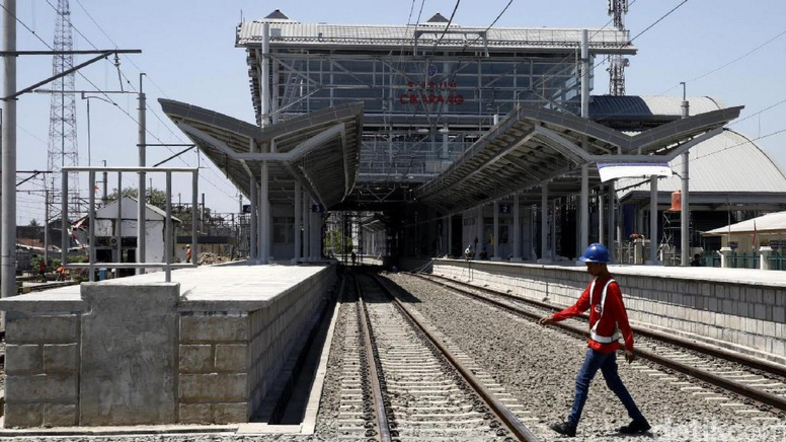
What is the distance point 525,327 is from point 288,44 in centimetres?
4564

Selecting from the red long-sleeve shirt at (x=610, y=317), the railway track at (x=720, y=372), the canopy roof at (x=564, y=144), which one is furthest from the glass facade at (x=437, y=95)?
the red long-sleeve shirt at (x=610, y=317)

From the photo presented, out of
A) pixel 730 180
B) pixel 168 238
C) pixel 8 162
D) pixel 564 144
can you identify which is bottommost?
pixel 168 238

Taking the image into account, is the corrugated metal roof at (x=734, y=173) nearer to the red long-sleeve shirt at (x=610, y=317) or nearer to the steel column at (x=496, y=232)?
the steel column at (x=496, y=232)

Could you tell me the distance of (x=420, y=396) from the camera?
10.1 m

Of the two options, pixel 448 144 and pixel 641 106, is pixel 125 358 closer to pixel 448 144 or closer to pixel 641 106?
pixel 448 144

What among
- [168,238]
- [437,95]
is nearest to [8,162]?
[168,238]

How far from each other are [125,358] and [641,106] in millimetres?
66938

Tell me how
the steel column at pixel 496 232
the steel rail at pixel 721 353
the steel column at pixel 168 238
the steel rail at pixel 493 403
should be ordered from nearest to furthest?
the steel rail at pixel 493 403 < the steel column at pixel 168 238 < the steel rail at pixel 721 353 < the steel column at pixel 496 232

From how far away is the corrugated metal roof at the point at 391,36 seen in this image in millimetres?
61250

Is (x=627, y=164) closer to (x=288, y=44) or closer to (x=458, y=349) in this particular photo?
(x=458, y=349)

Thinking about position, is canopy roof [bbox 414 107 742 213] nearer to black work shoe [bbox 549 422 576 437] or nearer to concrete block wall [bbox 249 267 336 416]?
concrete block wall [bbox 249 267 336 416]

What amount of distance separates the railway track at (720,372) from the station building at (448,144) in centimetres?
854

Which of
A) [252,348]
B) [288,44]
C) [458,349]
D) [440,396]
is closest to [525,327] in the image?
[458,349]

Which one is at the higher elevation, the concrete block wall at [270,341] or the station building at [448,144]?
the station building at [448,144]
